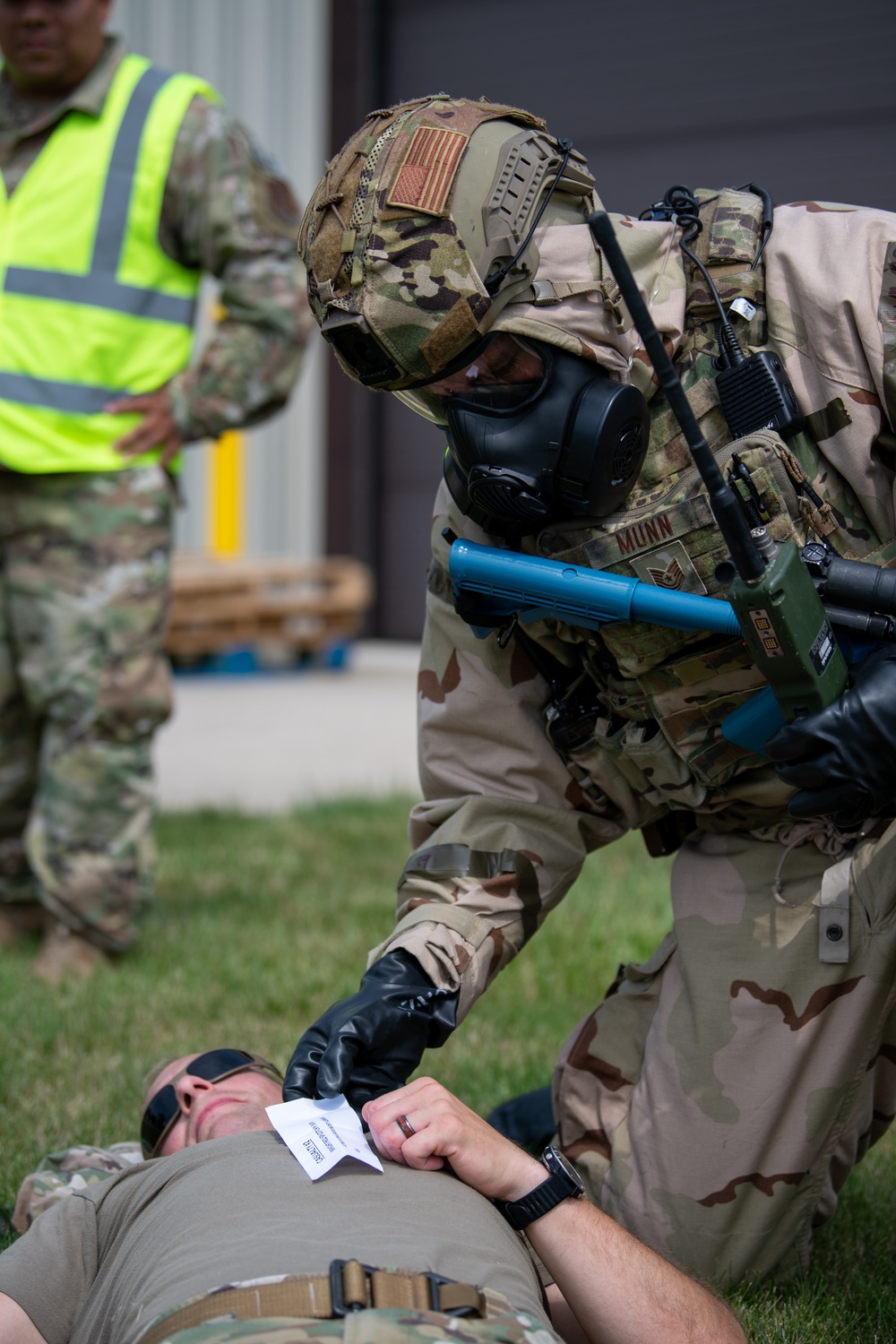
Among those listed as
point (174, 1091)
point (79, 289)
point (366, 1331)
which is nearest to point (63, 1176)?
point (174, 1091)

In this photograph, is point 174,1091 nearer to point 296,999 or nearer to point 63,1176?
point 63,1176

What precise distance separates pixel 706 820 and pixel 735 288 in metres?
0.95

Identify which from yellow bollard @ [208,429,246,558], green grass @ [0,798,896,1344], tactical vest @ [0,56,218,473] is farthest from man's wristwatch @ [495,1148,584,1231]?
yellow bollard @ [208,429,246,558]

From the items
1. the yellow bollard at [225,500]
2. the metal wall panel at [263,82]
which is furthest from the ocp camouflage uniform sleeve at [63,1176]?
the yellow bollard at [225,500]

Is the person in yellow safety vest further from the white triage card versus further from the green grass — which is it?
the white triage card

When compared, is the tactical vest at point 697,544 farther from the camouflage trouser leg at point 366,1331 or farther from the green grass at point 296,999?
the camouflage trouser leg at point 366,1331

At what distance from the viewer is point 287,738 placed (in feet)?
25.4

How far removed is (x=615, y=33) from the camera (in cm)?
974

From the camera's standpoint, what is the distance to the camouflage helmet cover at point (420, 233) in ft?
6.79

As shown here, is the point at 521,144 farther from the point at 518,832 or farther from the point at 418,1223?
the point at 418,1223

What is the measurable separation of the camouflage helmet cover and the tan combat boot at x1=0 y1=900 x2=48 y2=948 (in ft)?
8.66

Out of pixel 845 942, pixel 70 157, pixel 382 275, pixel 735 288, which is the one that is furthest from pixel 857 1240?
pixel 70 157

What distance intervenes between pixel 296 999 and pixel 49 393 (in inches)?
68.9

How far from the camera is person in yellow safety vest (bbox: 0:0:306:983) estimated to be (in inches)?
154
